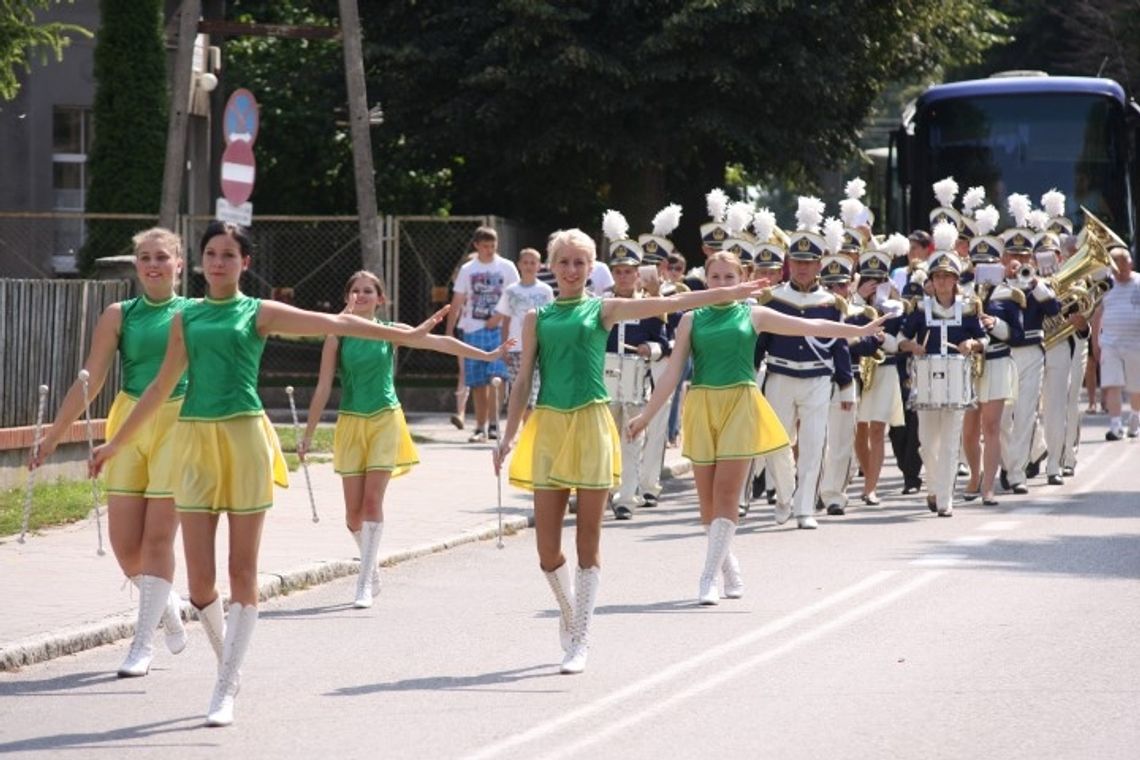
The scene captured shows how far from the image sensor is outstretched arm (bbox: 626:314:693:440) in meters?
11.3

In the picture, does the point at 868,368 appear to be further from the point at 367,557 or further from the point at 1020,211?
the point at 367,557

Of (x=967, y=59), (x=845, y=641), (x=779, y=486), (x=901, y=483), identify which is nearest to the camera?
(x=845, y=641)

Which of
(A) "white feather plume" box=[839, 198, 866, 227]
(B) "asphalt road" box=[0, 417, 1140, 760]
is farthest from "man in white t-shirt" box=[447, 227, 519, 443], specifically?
A: (B) "asphalt road" box=[0, 417, 1140, 760]

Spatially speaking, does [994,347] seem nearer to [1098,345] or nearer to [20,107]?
[1098,345]

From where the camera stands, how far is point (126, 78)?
29656 mm

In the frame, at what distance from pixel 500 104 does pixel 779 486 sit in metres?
15.3

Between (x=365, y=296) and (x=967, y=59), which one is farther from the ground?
(x=967, y=59)

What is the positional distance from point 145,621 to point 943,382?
8.96 metres

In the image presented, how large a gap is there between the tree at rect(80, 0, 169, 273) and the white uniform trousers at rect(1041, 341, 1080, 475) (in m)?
13.2

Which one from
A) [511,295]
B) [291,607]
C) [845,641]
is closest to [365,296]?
[291,607]

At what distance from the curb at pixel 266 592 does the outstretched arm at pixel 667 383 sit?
7.28ft

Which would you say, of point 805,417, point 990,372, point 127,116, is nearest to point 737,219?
point 805,417

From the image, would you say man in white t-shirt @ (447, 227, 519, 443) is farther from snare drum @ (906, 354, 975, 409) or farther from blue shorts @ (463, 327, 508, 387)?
snare drum @ (906, 354, 975, 409)

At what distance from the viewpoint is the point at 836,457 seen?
17500mm
